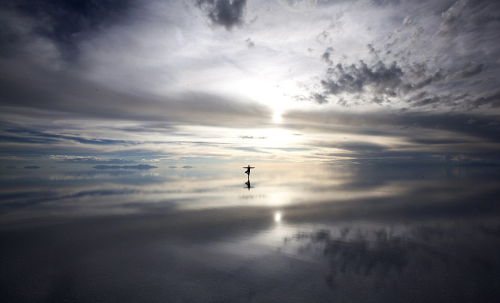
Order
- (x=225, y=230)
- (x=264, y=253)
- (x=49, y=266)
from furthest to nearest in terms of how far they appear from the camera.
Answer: (x=225, y=230)
(x=264, y=253)
(x=49, y=266)

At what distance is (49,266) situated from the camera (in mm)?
19125

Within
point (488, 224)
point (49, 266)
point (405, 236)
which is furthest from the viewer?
point (488, 224)

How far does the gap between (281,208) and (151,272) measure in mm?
29608

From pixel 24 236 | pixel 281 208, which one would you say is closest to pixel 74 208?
pixel 24 236

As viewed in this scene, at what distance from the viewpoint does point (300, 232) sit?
93.3ft

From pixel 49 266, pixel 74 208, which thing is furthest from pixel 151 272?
pixel 74 208

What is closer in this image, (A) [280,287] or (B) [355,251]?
(A) [280,287]

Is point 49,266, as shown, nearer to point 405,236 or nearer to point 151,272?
point 151,272

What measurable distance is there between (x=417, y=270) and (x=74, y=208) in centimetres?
5383

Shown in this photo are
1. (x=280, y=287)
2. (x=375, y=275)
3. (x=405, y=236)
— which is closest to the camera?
(x=280, y=287)

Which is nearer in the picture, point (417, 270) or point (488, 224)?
point (417, 270)

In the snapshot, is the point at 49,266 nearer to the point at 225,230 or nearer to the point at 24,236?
the point at 24,236

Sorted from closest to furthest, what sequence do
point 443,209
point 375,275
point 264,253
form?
point 375,275
point 264,253
point 443,209

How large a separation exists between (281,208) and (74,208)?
131ft
